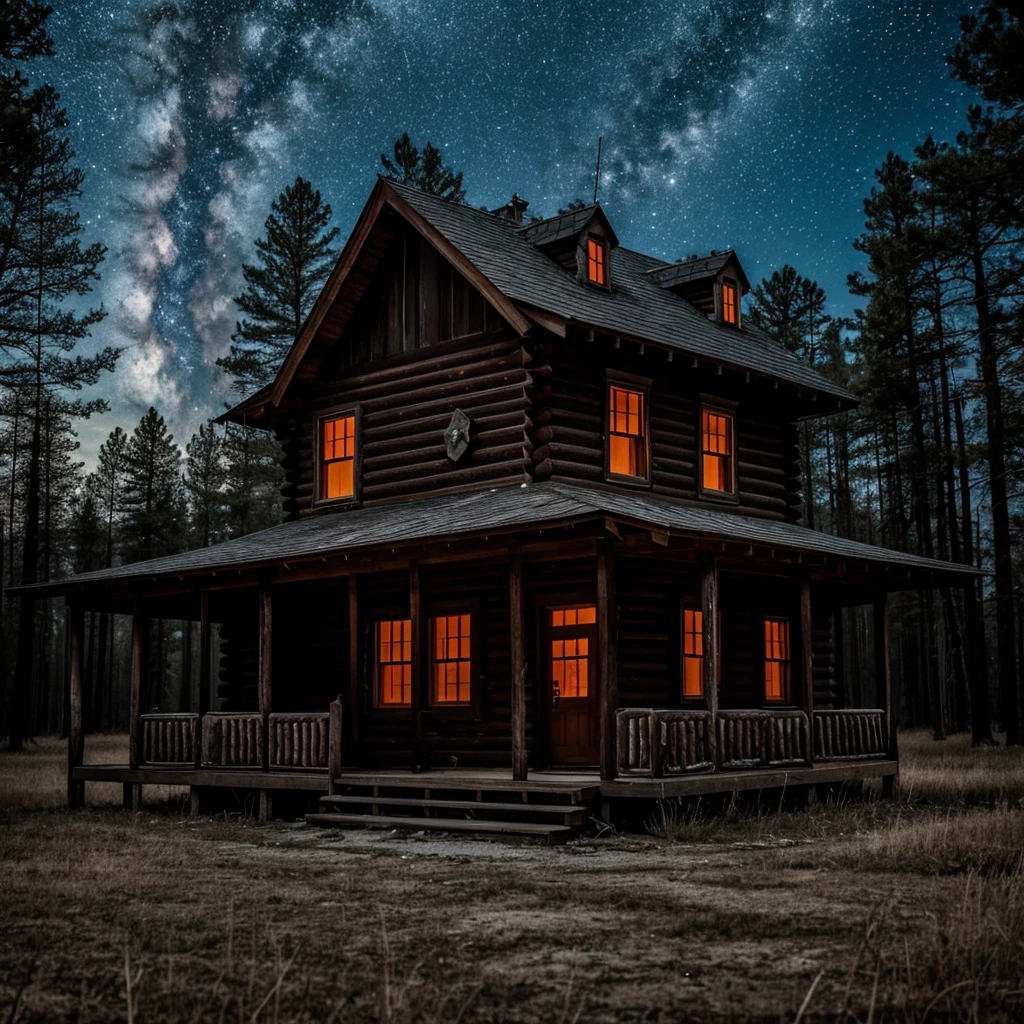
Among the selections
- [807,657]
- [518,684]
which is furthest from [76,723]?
[807,657]

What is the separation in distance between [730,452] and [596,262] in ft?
14.7

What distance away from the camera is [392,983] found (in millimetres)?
7188

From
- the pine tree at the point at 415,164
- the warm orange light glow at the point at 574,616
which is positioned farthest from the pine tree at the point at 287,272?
the warm orange light glow at the point at 574,616

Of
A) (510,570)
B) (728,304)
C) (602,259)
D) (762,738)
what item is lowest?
(762,738)

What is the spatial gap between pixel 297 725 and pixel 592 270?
10.2 metres

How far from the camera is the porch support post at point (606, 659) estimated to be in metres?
16.0

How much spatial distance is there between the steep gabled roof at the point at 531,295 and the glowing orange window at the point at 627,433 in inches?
46.1

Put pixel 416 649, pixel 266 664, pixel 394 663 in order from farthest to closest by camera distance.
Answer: pixel 394 663, pixel 266 664, pixel 416 649

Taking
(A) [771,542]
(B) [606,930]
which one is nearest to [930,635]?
(A) [771,542]

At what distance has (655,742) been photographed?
15953 mm

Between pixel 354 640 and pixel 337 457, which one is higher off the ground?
pixel 337 457

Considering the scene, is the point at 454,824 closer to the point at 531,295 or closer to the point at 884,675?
the point at 531,295

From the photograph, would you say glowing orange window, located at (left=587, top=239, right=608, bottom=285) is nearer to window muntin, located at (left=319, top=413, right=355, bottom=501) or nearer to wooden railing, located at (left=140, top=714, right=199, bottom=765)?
window muntin, located at (left=319, top=413, right=355, bottom=501)

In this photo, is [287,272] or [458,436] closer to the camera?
[458,436]
